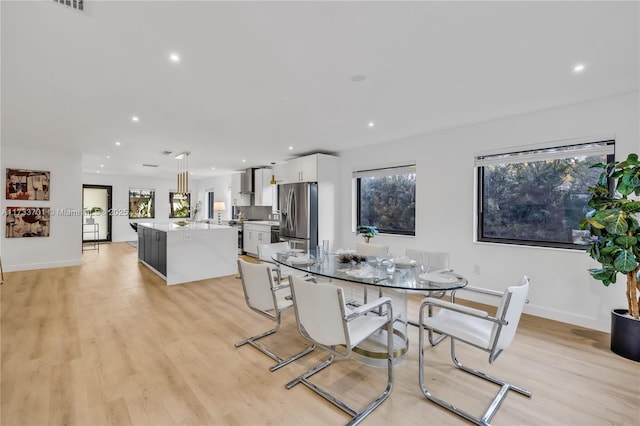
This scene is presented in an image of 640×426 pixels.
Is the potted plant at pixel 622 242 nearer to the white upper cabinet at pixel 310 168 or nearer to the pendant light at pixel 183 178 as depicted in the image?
the white upper cabinet at pixel 310 168

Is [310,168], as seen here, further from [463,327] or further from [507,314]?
[507,314]

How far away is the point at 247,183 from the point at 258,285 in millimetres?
6228

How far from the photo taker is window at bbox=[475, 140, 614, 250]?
10.9 feet

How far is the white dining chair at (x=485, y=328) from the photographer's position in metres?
1.76

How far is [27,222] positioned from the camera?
582cm

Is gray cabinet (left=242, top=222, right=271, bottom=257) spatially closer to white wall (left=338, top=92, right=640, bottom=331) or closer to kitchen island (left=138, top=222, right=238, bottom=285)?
kitchen island (left=138, top=222, right=238, bottom=285)

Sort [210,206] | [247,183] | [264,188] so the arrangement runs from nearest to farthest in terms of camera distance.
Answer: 1. [264,188]
2. [247,183]
3. [210,206]

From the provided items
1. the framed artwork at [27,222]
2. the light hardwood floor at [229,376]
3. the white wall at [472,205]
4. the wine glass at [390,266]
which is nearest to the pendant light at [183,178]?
the framed artwork at [27,222]

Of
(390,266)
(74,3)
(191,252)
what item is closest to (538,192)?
(390,266)

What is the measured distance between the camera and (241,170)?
8734mm

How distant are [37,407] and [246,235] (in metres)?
6.15

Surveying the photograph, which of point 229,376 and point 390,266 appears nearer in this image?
point 229,376

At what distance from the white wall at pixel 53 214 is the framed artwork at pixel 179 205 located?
510cm

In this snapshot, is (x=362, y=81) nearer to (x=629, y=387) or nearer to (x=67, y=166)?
(x=629, y=387)
